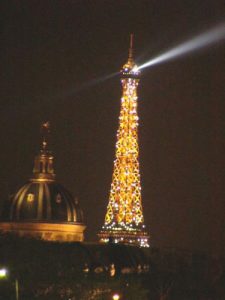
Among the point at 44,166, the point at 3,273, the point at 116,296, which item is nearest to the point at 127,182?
the point at 44,166

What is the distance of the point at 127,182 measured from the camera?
16425 cm

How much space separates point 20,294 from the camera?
95.8 meters

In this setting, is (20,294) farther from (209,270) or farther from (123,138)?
(123,138)

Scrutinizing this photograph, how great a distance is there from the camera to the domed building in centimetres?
16075

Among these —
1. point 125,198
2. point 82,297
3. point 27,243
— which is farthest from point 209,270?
point 125,198

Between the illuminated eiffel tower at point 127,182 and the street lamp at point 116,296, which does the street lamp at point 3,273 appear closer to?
the street lamp at point 116,296

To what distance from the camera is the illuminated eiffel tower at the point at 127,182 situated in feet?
537

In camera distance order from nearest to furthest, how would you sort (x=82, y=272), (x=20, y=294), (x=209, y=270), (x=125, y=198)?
(x=20, y=294), (x=82, y=272), (x=209, y=270), (x=125, y=198)

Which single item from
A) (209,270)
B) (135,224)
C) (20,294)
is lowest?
(20,294)

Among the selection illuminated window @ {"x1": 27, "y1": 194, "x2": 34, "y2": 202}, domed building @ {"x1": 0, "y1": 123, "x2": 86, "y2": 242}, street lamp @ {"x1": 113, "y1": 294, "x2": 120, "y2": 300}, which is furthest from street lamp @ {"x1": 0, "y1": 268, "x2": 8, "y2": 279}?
illuminated window @ {"x1": 27, "y1": 194, "x2": 34, "y2": 202}

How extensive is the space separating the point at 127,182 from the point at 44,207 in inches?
264

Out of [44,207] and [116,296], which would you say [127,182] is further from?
[116,296]

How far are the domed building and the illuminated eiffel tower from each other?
274 cm

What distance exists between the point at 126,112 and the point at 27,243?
194 ft
